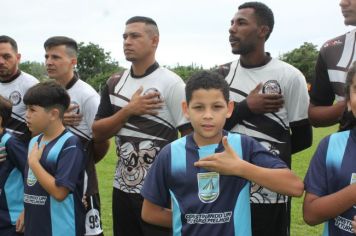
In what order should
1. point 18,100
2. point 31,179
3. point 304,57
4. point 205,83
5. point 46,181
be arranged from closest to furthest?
1. point 205,83
2. point 46,181
3. point 31,179
4. point 18,100
5. point 304,57

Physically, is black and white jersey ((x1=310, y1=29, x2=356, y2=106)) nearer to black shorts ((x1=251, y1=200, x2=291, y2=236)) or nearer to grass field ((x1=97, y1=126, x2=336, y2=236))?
black shorts ((x1=251, y1=200, x2=291, y2=236))

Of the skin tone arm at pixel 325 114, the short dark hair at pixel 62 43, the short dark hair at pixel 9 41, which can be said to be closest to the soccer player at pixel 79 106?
the short dark hair at pixel 62 43

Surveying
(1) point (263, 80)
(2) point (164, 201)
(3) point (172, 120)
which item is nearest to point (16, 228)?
(3) point (172, 120)

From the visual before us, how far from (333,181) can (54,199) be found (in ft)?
6.61

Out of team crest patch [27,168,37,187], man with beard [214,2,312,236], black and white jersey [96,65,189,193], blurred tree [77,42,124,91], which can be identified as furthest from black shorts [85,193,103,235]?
blurred tree [77,42,124,91]

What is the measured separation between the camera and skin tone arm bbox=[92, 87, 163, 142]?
3.90 m

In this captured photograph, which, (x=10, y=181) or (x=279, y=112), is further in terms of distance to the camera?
(x=10, y=181)

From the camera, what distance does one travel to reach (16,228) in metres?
4.12

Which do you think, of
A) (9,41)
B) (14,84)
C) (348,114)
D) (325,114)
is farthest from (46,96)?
(348,114)

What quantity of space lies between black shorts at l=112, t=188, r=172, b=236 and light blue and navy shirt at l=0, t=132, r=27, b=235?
0.84 m

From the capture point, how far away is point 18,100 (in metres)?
4.90

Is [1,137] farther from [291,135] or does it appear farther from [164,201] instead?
[291,135]

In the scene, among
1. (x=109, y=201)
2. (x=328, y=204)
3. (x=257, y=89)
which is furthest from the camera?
(x=109, y=201)

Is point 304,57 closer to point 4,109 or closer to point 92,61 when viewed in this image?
point 92,61
